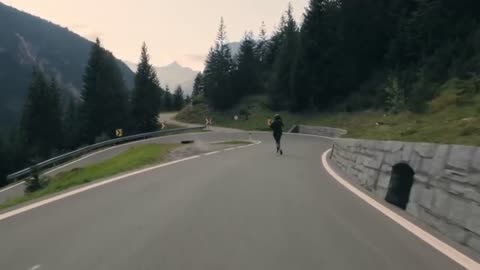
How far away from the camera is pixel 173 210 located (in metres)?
7.99

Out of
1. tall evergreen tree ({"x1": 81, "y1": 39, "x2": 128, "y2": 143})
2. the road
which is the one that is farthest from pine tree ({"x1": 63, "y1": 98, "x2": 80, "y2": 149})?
the road

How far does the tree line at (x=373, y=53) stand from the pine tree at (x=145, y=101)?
1003 inches

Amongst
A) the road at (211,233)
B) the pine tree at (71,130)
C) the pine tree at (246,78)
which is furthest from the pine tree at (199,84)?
the road at (211,233)

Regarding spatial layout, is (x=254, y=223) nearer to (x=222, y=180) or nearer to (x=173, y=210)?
(x=173, y=210)

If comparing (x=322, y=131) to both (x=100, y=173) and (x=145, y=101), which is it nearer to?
(x=100, y=173)

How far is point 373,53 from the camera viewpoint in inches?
2876

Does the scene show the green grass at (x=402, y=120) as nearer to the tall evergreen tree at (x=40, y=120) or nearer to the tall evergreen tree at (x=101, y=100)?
the tall evergreen tree at (x=101, y=100)

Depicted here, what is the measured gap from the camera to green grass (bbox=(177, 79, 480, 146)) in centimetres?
1246

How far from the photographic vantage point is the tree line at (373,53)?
51.0 m

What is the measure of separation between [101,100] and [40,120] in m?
12.7

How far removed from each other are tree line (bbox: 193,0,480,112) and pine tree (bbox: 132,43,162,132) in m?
25.5

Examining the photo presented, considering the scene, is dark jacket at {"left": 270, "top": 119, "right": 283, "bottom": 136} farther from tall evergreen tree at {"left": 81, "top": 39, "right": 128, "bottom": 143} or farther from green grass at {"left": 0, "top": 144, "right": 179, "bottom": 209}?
tall evergreen tree at {"left": 81, "top": 39, "right": 128, "bottom": 143}

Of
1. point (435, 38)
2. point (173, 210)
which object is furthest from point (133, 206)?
point (435, 38)

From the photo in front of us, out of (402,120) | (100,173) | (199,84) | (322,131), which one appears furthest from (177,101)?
(100,173)
